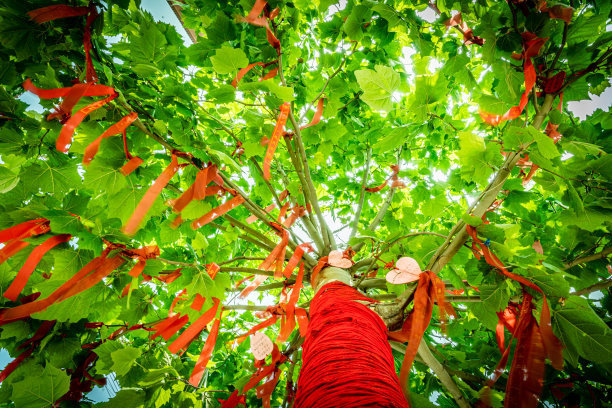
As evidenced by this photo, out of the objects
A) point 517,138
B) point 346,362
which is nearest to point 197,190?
point 346,362

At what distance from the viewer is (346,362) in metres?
0.78

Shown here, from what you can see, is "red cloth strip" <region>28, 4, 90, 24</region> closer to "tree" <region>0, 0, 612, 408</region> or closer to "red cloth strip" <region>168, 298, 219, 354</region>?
"tree" <region>0, 0, 612, 408</region>

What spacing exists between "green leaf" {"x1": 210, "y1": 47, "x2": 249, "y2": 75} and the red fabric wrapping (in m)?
1.22

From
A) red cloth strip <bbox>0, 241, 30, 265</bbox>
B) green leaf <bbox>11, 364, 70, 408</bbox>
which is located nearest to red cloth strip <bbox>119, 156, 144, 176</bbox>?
red cloth strip <bbox>0, 241, 30, 265</bbox>

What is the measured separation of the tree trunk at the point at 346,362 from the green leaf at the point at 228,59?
1216mm

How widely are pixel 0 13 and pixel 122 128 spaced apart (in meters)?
0.49

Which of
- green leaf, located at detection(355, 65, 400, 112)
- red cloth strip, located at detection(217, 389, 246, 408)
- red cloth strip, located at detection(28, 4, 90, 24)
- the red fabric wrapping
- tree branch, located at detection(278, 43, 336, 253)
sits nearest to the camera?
the red fabric wrapping

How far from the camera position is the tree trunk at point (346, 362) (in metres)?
0.70

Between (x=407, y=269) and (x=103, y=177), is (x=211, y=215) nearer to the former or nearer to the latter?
(x=103, y=177)

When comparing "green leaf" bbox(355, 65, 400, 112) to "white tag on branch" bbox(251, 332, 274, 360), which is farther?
"white tag on branch" bbox(251, 332, 274, 360)

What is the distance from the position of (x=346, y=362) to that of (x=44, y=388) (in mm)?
1305

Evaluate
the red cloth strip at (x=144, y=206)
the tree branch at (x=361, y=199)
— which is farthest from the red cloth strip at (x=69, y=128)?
the tree branch at (x=361, y=199)

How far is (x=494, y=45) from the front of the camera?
1228 mm

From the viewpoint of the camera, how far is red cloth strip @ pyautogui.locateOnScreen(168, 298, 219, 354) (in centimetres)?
126
